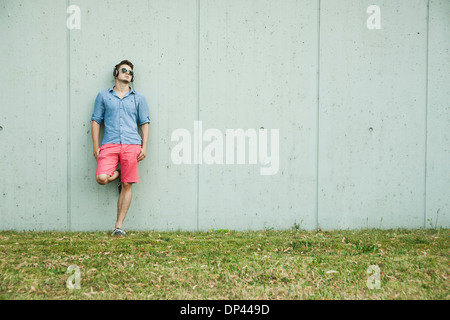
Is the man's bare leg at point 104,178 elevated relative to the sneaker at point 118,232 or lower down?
elevated

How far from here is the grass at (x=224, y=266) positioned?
2.89 meters

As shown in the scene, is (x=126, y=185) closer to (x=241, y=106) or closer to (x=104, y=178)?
(x=104, y=178)

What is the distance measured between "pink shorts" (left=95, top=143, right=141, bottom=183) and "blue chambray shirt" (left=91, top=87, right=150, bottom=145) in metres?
0.08

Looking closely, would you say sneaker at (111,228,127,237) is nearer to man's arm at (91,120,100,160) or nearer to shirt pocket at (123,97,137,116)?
man's arm at (91,120,100,160)

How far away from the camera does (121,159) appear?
4.69m

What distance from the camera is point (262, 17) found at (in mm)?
5156

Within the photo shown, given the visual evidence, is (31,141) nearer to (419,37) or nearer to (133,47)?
(133,47)

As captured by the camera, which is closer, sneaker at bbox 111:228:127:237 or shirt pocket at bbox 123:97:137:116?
sneaker at bbox 111:228:127:237

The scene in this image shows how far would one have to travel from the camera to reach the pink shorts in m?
4.62

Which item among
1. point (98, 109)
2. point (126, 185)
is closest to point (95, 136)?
point (98, 109)

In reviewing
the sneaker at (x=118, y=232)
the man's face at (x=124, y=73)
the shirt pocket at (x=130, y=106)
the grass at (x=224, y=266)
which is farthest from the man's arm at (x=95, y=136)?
the grass at (x=224, y=266)

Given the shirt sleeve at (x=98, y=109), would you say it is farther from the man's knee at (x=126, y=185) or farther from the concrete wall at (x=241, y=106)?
the man's knee at (x=126, y=185)

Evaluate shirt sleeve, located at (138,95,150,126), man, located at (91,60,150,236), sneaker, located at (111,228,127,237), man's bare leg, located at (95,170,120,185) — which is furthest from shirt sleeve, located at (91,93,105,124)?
sneaker, located at (111,228,127,237)

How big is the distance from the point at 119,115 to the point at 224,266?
2.53 m
